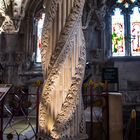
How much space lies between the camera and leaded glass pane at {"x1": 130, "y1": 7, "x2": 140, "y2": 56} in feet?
37.1

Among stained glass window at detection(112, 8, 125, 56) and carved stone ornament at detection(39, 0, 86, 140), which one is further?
stained glass window at detection(112, 8, 125, 56)

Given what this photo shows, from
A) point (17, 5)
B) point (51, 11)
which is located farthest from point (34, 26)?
point (51, 11)

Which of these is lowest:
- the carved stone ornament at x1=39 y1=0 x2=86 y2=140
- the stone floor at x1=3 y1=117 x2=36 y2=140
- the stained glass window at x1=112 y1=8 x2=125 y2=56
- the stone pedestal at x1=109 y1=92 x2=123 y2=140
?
the stone floor at x1=3 y1=117 x2=36 y2=140

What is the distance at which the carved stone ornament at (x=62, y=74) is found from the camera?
2.17m

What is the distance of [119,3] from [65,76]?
1058 cm

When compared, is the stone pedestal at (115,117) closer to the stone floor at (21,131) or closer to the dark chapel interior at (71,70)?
the dark chapel interior at (71,70)

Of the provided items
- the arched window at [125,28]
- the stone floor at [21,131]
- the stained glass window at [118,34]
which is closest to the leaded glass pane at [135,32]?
the arched window at [125,28]

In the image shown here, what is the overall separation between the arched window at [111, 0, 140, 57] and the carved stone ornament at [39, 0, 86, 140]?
936cm

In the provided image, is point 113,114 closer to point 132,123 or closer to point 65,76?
point 132,123

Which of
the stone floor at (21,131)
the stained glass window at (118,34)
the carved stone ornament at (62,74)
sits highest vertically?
the stained glass window at (118,34)

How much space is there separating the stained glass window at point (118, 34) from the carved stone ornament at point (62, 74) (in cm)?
940

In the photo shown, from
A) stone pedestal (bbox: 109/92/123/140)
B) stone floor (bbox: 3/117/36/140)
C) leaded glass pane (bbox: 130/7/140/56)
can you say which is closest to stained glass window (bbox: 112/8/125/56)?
leaded glass pane (bbox: 130/7/140/56)

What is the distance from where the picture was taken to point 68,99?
220 centimetres

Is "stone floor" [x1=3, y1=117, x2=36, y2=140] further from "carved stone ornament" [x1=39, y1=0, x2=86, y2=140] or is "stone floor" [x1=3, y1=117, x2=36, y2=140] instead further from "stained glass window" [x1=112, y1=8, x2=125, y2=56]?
"stained glass window" [x1=112, y1=8, x2=125, y2=56]
